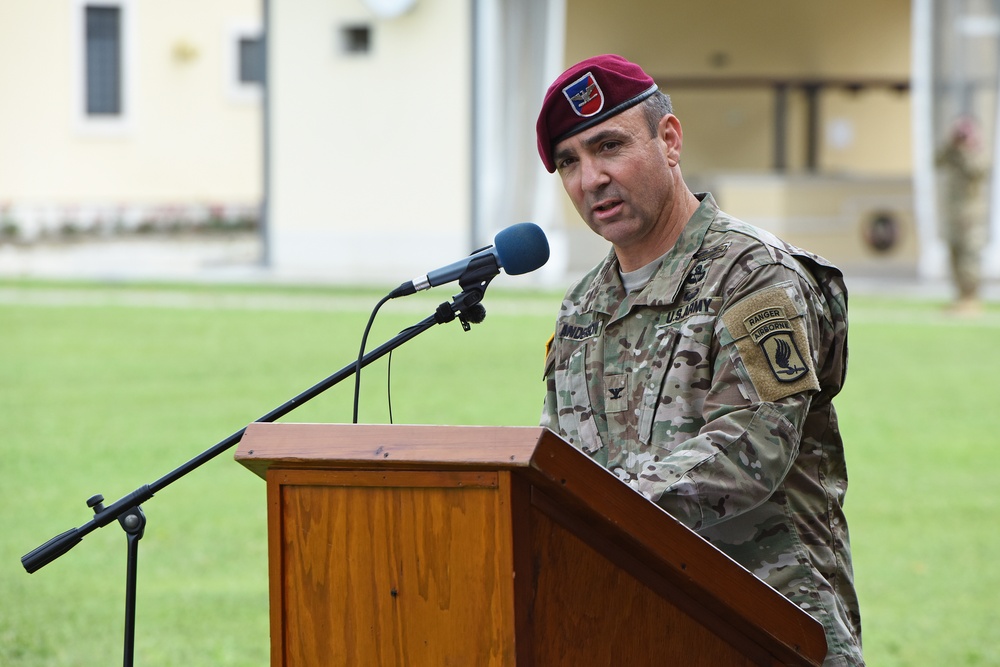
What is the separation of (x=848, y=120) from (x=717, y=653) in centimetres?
2639

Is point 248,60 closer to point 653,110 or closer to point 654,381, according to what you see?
point 653,110

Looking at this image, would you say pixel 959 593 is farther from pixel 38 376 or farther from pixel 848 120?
pixel 848 120

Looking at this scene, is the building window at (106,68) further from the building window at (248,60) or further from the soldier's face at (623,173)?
the soldier's face at (623,173)

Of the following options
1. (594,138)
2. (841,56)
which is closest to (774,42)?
(841,56)

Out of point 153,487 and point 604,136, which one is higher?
point 604,136

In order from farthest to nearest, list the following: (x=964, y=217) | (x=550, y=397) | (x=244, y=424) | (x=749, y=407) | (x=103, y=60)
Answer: (x=103, y=60) < (x=964, y=217) < (x=244, y=424) < (x=550, y=397) < (x=749, y=407)

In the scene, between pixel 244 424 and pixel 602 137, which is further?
pixel 244 424

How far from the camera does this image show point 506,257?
259 centimetres

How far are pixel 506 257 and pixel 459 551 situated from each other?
887 mm

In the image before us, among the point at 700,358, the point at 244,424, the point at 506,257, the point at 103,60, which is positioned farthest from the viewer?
the point at 103,60

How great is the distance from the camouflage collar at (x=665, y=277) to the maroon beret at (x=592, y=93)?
260 mm

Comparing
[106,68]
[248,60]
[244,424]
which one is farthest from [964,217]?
[106,68]

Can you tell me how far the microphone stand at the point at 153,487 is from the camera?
2400 mm

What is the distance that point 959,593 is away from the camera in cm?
624
